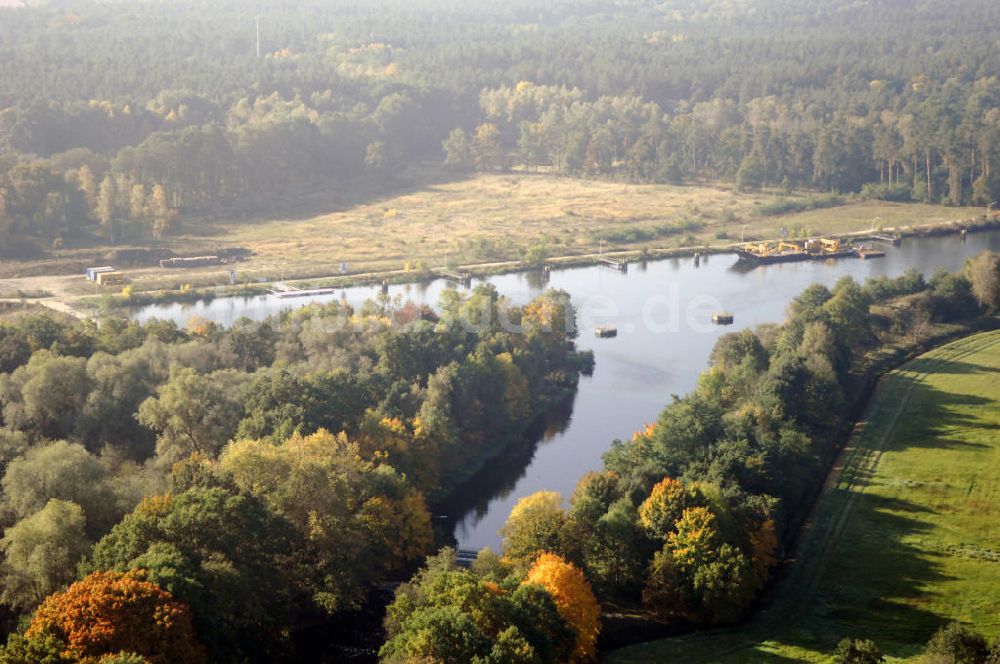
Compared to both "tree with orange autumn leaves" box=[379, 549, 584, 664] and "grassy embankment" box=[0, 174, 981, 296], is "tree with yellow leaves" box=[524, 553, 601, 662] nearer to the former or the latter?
"tree with orange autumn leaves" box=[379, 549, 584, 664]

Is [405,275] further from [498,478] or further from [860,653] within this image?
[860,653]

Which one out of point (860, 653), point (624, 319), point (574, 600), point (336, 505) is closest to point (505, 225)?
point (624, 319)

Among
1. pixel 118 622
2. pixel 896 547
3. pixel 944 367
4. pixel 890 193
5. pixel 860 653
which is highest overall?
pixel 890 193

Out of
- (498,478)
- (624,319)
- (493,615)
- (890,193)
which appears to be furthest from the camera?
(890,193)

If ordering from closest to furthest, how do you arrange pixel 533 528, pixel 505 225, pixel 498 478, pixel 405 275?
pixel 533 528 < pixel 498 478 < pixel 405 275 < pixel 505 225

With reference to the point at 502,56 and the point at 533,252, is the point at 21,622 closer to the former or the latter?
the point at 533,252

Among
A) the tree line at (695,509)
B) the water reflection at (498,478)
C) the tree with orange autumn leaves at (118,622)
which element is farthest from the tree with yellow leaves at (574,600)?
the tree with orange autumn leaves at (118,622)
